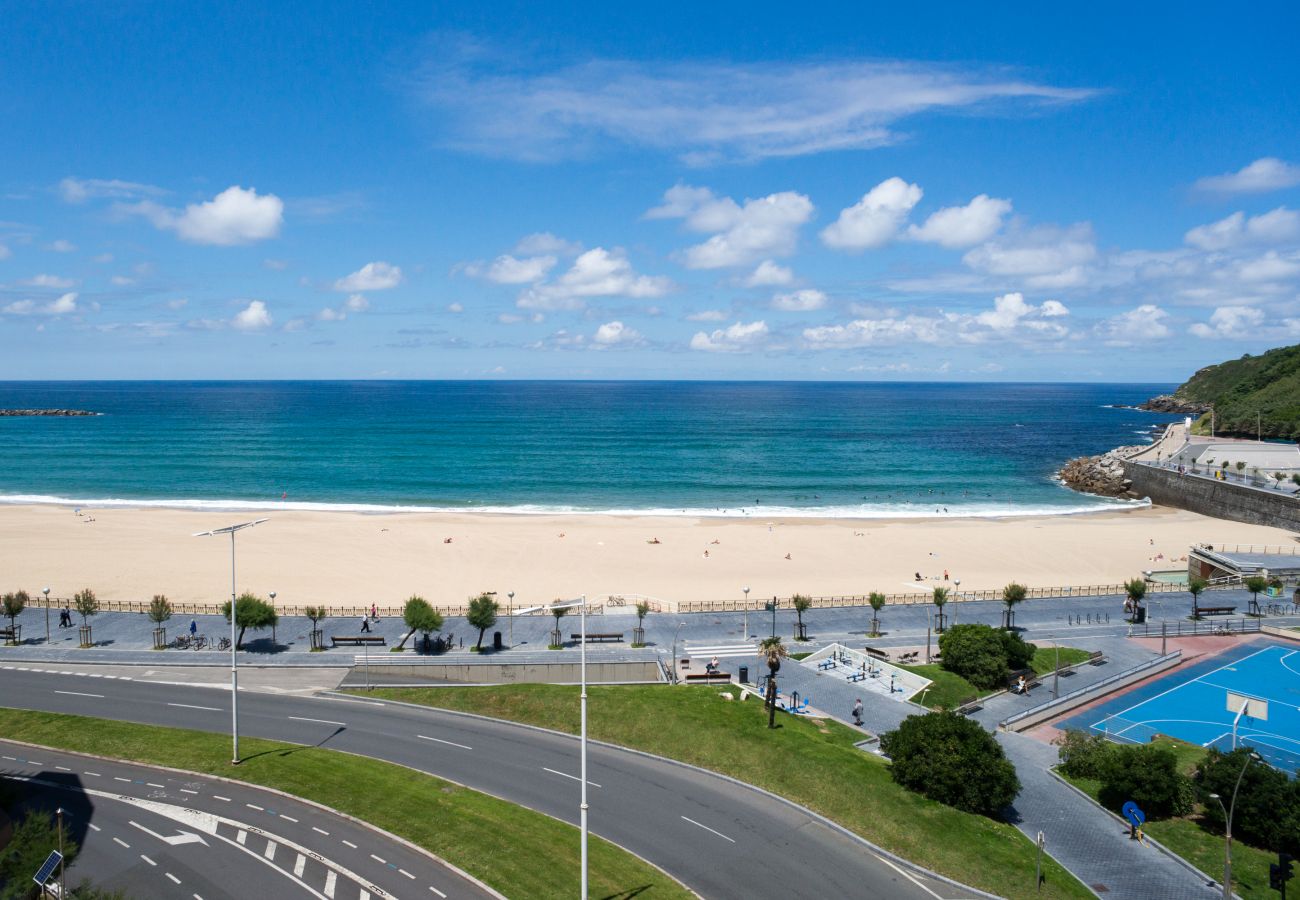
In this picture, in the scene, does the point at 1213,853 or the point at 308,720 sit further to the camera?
the point at 308,720

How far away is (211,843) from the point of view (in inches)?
867

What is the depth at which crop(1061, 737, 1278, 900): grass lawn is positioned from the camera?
22047 millimetres

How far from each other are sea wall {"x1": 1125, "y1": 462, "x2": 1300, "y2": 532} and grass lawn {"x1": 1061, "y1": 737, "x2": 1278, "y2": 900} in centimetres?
5916

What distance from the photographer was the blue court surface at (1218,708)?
30.9 metres

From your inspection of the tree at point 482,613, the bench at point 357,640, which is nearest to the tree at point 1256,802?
the tree at point 482,613

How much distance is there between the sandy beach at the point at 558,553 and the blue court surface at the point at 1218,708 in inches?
669

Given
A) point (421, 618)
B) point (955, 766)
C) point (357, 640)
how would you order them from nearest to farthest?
point (955, 766) < point (421, 618) < point (357, 640)

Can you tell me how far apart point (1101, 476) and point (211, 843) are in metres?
107

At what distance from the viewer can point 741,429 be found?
173125 millimetres

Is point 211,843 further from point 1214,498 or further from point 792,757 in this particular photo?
point 1214,498

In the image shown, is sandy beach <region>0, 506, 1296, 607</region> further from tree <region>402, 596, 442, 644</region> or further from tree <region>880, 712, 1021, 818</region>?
tree <region>880, 712, 1021, 818</region>

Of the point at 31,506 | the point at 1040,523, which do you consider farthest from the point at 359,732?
the point at 31,506

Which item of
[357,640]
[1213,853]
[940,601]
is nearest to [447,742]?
[357,640]

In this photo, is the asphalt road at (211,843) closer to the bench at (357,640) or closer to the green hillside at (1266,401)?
the bench at (357,640)
